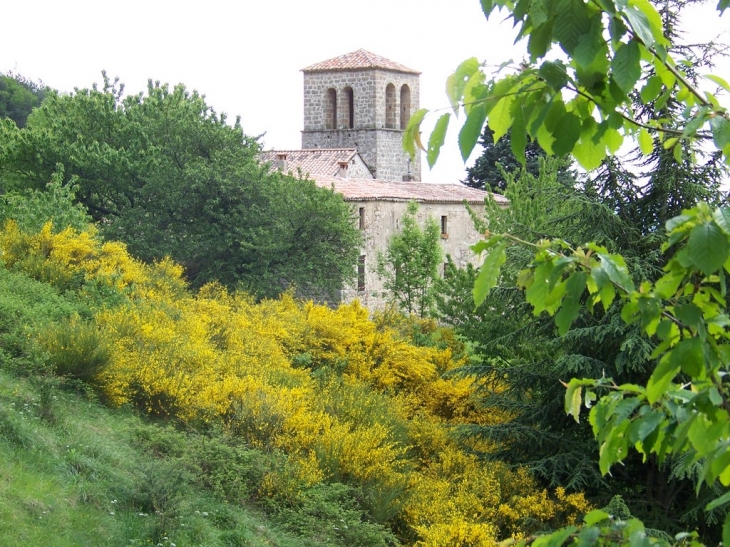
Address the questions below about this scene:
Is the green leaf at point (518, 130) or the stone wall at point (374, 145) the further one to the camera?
the stone wall at point (374, 145)

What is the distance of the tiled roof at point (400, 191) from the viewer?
34.4m

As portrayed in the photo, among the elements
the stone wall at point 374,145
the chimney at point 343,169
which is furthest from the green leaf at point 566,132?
the stone wall at point 374,145

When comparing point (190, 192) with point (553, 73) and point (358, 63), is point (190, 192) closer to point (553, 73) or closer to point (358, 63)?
point (553, 73)

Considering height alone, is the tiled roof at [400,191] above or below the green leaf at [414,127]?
above

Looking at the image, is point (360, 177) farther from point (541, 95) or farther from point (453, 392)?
point (541, 95)

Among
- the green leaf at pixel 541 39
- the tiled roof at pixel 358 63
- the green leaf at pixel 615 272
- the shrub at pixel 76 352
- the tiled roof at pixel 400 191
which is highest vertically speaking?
the tiled roof at pixel 358 63

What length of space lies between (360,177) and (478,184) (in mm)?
7204

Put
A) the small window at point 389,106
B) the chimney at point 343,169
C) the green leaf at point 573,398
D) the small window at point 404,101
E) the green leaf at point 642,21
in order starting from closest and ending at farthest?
the green leaf at point 642,21 → the green leaf at point 573,398 → the chimney at point 343,169 → the small window at point 389,106 → the small window at point 404,101

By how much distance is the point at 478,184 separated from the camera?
46312 mm

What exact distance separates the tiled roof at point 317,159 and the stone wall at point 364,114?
713 centimetres

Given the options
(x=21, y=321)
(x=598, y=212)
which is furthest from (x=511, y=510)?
(x=21, y=321)

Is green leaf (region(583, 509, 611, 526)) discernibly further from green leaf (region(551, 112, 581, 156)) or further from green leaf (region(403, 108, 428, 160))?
green leaf (region(403, 108, 428, 160))

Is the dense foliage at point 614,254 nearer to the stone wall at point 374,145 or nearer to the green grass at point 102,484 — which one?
the green grass at point 102,484

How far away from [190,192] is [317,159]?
16.3 metres
